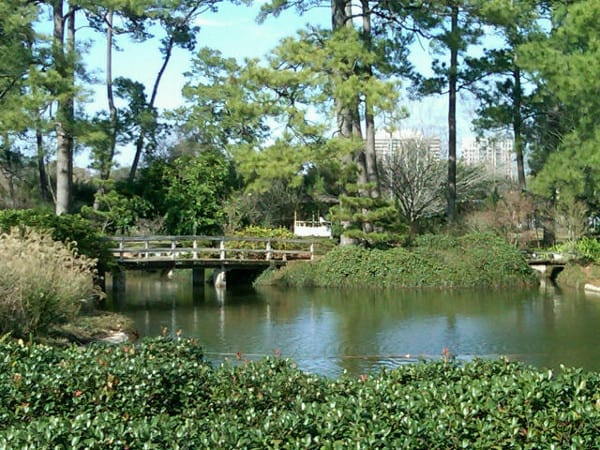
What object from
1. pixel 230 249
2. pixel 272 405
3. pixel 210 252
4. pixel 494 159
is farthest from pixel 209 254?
pixel 494 159

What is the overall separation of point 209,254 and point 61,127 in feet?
17.8

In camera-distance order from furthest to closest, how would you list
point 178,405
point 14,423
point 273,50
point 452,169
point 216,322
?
point 452,169 → point 273,50 → point 216,322 → point 178,405 → point 14,423

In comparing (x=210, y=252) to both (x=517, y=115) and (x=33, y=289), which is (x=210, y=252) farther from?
(x=33, y=289)

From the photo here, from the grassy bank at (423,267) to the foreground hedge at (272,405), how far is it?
15680 mm

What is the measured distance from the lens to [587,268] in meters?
22.2

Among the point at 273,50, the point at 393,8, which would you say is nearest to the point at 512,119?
the point at 393,8

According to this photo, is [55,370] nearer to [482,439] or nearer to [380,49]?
[482,439]

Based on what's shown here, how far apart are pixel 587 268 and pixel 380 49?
8471mm

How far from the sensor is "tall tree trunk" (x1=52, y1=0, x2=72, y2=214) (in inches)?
843

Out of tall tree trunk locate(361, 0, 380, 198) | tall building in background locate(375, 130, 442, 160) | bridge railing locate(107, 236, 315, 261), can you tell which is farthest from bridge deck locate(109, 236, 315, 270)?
tall building in background locate(375, 130, 442, 160)

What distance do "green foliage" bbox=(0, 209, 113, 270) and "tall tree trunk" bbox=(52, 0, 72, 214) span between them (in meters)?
4.46

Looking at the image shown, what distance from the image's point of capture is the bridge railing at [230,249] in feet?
72.0

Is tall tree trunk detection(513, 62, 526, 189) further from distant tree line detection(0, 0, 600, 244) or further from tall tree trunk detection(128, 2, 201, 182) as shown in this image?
tall tree trunk detection(128, 2, 201, 182)

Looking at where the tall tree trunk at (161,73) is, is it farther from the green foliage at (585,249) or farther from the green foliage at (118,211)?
the green foliage at (585,249)
